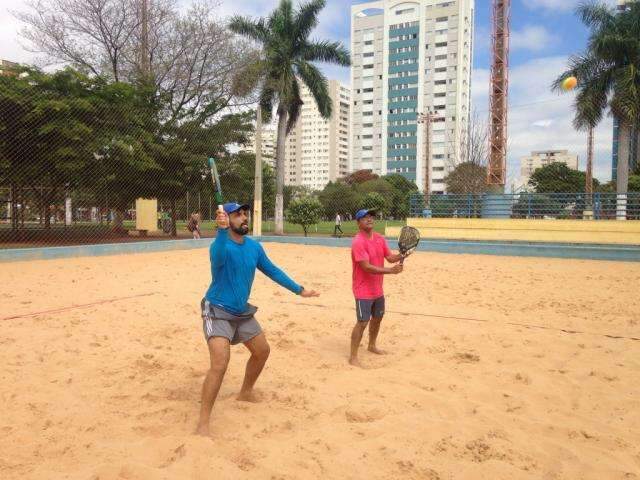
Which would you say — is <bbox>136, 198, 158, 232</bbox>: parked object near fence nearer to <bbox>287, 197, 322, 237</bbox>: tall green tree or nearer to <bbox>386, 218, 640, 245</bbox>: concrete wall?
<bbox>287, 197, 322, 237</bbox>: tall green tree

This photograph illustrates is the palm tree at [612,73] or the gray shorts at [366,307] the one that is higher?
the palm tree at [612,73]

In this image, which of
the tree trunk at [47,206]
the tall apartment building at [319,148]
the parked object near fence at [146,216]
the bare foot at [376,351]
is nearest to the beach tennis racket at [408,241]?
the bare foot at [376,351]

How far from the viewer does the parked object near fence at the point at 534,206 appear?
18547 millimetres

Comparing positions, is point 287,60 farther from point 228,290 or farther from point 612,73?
point 228,290

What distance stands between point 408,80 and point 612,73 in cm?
7389

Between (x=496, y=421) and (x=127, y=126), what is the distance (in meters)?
15.1

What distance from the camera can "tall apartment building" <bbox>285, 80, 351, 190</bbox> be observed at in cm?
13225

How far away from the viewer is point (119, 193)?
641 inches

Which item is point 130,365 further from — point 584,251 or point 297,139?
point 297,139

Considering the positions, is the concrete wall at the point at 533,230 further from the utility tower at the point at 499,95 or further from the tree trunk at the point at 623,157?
the utility tower at the point at 499,95

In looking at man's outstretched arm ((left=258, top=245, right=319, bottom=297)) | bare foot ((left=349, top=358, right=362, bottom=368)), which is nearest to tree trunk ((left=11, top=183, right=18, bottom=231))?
bare foot ((left=349, top=358, right=362, bottom=368))

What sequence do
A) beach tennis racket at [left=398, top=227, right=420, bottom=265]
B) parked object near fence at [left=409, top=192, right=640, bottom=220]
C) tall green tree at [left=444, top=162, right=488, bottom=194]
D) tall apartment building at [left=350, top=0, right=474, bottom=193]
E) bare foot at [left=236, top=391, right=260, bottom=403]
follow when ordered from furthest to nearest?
tall apartment building at [left=350, top=0, right=474, bottom=193] → tall green tree at [left=444, top=162, right=488, bottom=194] → parked object near fence at [left=409, top=192, right=640, bottom=220] → beach tennis racket at [left=398, top=227, right=420, bottom=265] → bare foot at [left=236, top=391, right=260, bottom=403]

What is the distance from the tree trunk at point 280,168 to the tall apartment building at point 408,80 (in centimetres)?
6622

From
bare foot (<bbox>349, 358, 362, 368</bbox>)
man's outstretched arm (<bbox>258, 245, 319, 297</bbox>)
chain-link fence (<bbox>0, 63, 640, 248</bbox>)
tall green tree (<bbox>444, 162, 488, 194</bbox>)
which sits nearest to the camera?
man's outstretched arm (<bbox>258, 245, 319, 297</bbox>)
